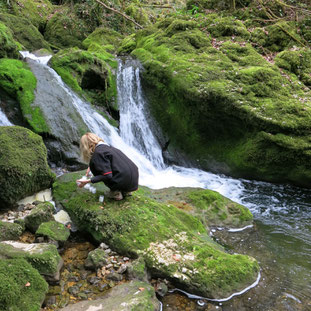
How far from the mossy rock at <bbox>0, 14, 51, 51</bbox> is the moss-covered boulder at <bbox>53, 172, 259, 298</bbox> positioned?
10.5 metres

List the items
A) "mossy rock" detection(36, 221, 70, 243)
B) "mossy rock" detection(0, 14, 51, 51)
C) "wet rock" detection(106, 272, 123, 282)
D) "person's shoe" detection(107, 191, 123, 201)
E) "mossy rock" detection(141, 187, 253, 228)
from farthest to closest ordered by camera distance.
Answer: "mossy rock" detection(0, 14, 51, 51) → "mossy rock" detection(141, 187, 253, 228) → "person's shoe" detection(107, 191, 123, 201) → "mossy rock" detection(36, 221, 70, 243) → "wet rock" detection(106, 272, 123, 282)

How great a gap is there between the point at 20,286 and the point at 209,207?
4.06m

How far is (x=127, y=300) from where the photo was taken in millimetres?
3383

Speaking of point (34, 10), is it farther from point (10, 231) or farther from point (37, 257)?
point (37, 257)

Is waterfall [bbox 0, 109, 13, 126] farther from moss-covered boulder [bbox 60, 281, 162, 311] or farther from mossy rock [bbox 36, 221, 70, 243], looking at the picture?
moss-covered boulder [bbox 60, 281, 162, 311]

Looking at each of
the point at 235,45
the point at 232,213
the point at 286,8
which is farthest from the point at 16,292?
the point at 286,8

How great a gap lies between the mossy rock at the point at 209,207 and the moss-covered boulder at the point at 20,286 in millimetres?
3256

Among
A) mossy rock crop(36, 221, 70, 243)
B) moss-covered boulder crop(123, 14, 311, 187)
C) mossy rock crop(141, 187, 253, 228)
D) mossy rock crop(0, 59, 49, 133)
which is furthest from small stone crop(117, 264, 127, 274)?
moss-covered boulder crop(123, 14, 311, 187)

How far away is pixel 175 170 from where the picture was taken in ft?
31.0

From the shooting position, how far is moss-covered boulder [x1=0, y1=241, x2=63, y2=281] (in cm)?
364

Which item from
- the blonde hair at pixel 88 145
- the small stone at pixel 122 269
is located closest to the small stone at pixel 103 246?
the small stone at pixel 122 269

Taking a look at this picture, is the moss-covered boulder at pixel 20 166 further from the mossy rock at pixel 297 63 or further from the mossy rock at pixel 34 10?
the mossy rock at pixel 34 10

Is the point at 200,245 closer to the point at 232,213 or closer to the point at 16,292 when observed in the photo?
the point at 232,213

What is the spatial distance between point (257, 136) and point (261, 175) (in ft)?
3.94
